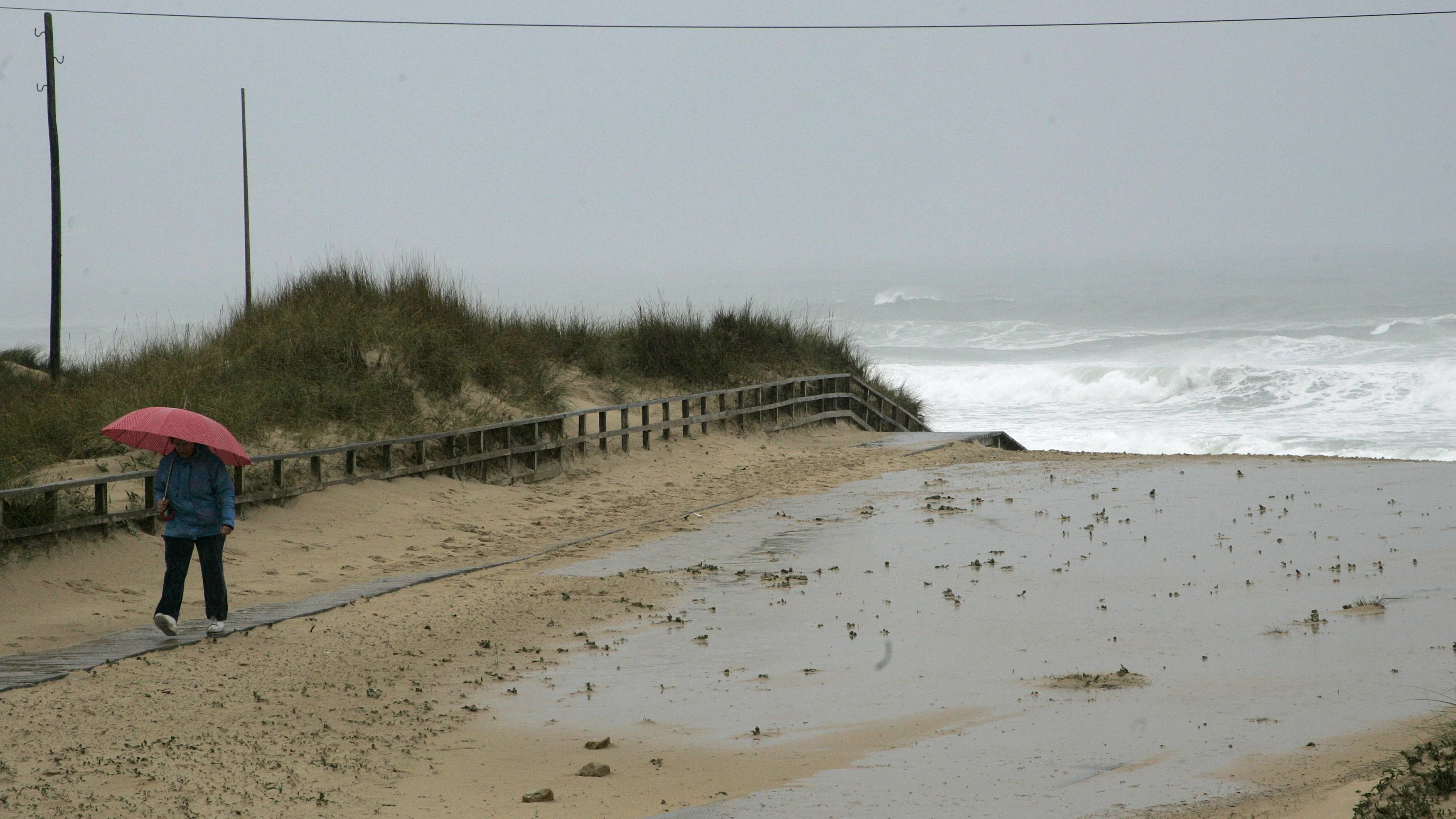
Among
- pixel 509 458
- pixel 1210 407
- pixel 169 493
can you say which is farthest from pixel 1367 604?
pixel 1210 407

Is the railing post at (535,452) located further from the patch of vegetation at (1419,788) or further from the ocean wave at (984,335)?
the ocean wave at (984,335)

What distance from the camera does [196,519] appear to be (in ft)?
30.3

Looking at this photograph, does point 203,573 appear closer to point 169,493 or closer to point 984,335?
point 169,493

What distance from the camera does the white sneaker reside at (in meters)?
9.00

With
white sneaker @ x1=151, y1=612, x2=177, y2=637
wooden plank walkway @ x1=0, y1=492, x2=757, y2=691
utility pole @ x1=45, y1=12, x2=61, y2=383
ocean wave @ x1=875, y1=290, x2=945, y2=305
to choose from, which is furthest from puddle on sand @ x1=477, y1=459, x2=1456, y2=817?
ocean wave @ x1=875, y1=290, x2=945, y2=305

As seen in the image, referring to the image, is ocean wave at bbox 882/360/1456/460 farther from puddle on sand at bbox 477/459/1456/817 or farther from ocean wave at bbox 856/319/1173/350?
puddle on sand at bbox 477/459/1456/817

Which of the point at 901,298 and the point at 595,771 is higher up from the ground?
the point at 901,298

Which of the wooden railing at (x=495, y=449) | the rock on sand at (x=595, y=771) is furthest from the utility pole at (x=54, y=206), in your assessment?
the rock on sand at (x=595, y=771)

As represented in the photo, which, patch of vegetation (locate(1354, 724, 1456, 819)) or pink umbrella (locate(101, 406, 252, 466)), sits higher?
pink umbrella (locate(101, 406, 252, 466))

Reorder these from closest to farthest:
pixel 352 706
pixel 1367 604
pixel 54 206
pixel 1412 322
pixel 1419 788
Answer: pixel 1419 788, pixel 352 706, pixel 1367 604, pixel 54 206, pixel 1412 322

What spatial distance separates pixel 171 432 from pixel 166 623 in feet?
4.37

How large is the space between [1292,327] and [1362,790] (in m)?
77.5

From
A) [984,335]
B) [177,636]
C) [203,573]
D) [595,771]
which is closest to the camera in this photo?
[595,771]

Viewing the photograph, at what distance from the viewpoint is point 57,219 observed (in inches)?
864
